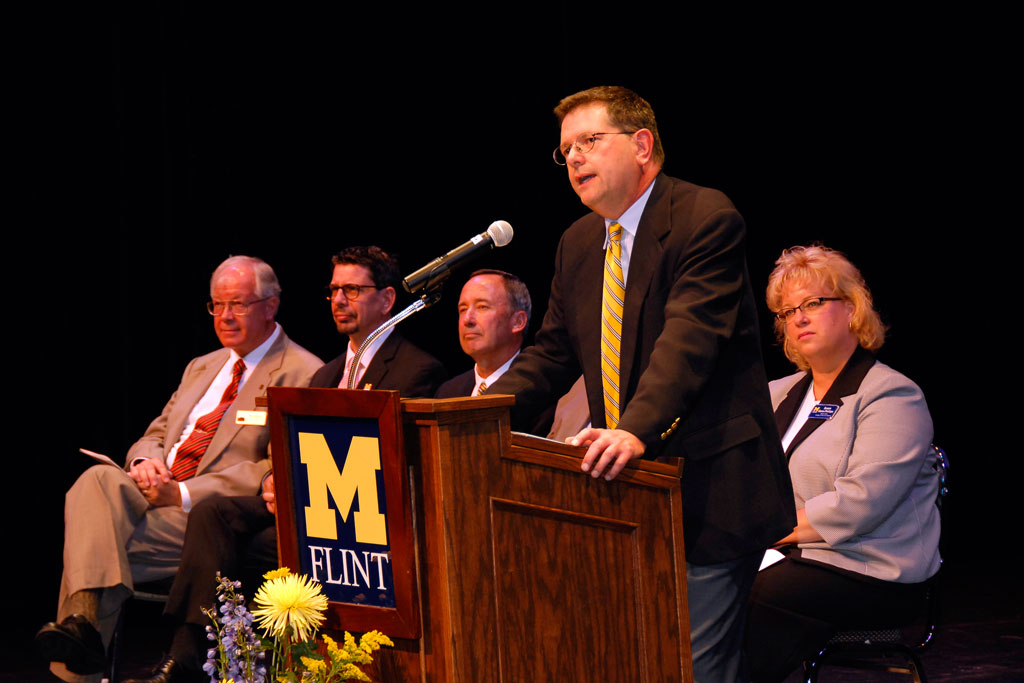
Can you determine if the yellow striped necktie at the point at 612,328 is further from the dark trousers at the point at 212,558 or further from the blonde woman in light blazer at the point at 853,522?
the dark trousers at the point at 212,558

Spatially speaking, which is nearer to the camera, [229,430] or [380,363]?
[229,430]

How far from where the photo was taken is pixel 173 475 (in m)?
3.84

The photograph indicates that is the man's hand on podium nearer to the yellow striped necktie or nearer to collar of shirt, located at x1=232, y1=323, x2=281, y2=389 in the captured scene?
the yellow striped necktie

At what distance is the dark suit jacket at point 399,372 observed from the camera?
3.92 meters

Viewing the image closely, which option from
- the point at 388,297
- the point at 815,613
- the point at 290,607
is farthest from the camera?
the point at 388,297

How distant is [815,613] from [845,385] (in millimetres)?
651

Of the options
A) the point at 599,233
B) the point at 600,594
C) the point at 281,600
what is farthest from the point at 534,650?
the point at 599,233

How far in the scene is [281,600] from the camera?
1.56m

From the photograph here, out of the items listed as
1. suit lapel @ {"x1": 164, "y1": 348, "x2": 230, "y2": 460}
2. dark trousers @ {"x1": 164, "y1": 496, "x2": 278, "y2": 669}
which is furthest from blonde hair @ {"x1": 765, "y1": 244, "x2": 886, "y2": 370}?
suit lapel @ {"x1": 164, "y1": 348, "x2": 230, "y2": 460}

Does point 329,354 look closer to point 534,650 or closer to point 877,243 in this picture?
point 877,243

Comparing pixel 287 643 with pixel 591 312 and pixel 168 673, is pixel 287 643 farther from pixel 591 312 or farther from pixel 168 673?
pixel 168 673

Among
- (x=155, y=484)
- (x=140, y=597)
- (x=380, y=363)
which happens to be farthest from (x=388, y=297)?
(x=140, y=597)

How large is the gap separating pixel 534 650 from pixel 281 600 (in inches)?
16.3

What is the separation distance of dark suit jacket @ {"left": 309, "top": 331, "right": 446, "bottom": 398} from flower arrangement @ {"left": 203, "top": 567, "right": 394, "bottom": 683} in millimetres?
2169
